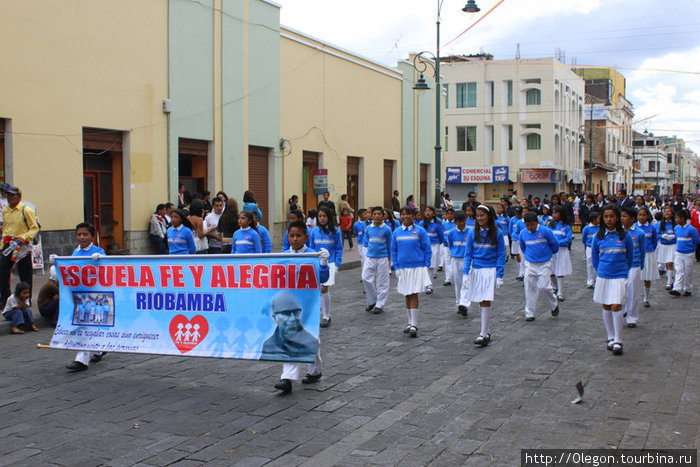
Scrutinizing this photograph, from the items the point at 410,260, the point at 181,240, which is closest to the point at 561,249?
the point at 410,260

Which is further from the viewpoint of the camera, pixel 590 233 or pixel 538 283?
pixel 590 233

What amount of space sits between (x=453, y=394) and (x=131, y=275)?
356 cm

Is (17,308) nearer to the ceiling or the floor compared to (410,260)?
nearer to the floor

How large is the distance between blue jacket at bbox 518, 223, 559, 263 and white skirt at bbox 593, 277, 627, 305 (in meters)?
2.46

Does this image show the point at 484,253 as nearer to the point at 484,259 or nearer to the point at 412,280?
the point at 484,259

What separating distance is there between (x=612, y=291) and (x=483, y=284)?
158 cm

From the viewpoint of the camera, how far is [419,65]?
33.2 m

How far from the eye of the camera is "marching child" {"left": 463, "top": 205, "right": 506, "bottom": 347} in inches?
357

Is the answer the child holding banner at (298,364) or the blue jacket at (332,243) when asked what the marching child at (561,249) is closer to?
the blue jacket at (332,243)

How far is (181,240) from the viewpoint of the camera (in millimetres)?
10766

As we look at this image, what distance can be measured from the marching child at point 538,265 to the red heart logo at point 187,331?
5655mm

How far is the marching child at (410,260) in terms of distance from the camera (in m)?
9.57

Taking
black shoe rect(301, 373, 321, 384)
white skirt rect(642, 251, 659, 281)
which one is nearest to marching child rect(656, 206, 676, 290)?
white skirt rect(642, 251, 659, 281)

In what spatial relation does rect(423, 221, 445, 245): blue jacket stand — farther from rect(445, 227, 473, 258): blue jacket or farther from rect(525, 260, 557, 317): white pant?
rect(525, 260, 557, 317): white pant
